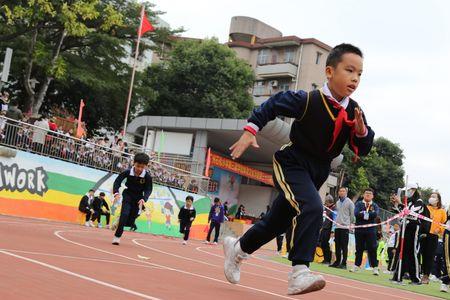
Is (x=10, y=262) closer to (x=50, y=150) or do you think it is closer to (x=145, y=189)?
(x=145, y=189)

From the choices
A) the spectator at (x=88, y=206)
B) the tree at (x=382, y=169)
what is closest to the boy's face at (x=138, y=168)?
the spectator at (x=88, y=206)

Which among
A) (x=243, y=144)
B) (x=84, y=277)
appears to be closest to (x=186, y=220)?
(x=84, y=277)

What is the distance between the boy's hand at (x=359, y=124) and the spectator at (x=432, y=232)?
29.0ft

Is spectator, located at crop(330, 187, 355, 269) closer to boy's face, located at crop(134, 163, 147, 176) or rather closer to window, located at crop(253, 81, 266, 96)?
boy's face, located at crop(134, 163, 147, 176)

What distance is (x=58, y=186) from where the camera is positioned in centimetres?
2014

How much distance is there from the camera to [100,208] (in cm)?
2133

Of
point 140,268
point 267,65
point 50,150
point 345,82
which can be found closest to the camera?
point 345,82

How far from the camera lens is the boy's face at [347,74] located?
530cm

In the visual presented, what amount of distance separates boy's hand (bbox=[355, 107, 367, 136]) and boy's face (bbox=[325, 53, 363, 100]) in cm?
20

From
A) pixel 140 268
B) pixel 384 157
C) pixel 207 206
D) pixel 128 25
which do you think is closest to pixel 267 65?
pixel 384 157

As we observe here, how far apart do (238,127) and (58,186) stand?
16029 millimetres

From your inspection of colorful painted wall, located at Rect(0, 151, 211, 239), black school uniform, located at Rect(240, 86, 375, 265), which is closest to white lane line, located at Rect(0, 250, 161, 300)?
black school uniform, located at Rect(240, 86, 375, 265)

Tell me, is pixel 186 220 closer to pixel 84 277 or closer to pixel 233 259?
pixel 233 259

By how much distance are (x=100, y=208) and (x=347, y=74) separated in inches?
674
